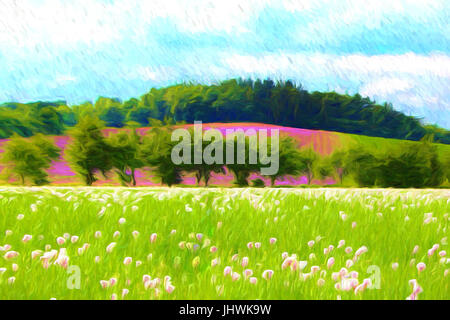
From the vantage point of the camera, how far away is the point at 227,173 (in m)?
67.9

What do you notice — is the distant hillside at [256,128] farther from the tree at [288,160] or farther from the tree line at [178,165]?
the tree at [288,160]

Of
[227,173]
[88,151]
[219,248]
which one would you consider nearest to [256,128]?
[227,173]

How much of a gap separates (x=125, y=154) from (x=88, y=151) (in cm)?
509

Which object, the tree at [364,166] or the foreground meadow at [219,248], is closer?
the foreground meadow at [219,248]

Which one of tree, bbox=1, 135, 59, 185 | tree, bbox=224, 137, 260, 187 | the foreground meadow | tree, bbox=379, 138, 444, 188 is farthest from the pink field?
the foreground meadow

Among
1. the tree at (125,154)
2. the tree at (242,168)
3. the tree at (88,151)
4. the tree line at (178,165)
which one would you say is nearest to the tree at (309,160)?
the tree line at (178,165)

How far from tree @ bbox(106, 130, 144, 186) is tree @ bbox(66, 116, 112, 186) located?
0.83 metres

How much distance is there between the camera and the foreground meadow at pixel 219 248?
434cm

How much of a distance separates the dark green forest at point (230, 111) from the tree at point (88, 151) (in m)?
3.65

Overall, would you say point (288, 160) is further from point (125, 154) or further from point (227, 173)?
point (125, 154)

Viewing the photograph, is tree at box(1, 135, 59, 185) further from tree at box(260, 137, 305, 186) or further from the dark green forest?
tree at box(260, 137, 305, 186)
